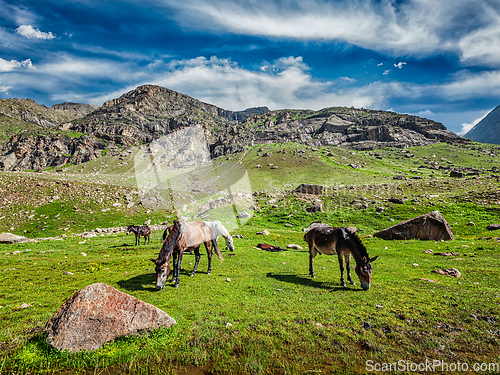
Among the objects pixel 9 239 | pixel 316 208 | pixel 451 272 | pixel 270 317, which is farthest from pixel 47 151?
pixel 451 272

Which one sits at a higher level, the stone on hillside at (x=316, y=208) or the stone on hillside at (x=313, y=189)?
the stone on hillside at (x=313, y=189)

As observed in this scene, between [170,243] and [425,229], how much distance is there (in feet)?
94.0

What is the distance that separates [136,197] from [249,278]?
39.3 metres

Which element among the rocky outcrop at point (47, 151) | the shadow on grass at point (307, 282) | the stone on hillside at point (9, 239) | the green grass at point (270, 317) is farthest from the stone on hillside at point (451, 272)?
the rocky outcrop at point (47, 151)

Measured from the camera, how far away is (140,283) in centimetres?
1023

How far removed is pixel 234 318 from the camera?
23.4ft

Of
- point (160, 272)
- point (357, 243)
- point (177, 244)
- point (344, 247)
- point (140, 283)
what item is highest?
point (177, 244)

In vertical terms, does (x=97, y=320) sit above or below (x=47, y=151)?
below

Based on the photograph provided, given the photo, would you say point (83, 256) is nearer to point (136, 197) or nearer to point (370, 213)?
point (136, 197)

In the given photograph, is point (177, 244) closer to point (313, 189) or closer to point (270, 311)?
point (270, 311)

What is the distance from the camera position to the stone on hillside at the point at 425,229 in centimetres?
2381

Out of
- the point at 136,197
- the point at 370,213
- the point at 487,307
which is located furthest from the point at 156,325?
the point at 136,197

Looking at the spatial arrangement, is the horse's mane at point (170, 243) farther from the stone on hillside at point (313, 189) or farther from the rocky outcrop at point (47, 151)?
the rocky outcrop at point (47, 151)

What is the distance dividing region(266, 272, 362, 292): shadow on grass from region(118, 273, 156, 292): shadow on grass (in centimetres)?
650
